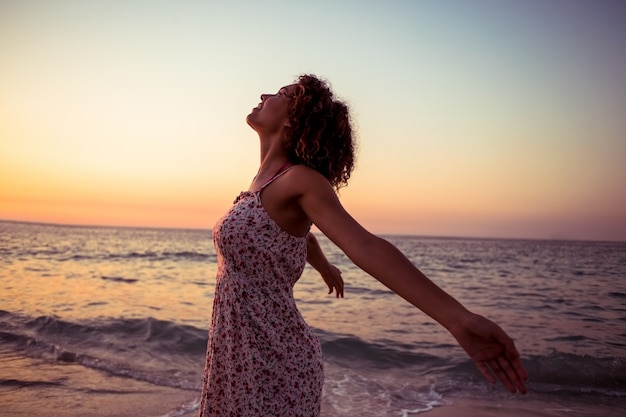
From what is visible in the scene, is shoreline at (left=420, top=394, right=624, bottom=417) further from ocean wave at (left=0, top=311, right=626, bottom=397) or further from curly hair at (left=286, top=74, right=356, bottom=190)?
curly hair at (left=286, top=74, right=356, bottom=190)

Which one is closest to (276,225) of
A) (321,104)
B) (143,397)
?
(321,104)

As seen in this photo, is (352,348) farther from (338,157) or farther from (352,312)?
(338,157)

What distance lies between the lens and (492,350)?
5.15ft

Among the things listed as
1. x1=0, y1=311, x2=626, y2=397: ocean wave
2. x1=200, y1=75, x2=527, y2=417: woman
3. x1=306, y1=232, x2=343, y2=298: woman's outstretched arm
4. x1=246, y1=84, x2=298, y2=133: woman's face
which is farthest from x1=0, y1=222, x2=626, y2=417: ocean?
x1=246, y1=84, x2=298, y2=133: woman's face

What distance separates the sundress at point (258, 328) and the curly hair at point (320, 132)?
18 cm

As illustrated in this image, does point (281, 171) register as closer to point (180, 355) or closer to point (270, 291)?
point (270, 291)

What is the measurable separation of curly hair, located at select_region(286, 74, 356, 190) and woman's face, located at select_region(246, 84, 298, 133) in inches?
1.8

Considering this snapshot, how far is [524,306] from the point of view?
14.6m

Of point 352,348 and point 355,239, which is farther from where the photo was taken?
point 352,348

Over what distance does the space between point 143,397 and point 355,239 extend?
531 cm

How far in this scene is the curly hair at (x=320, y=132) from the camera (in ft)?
7.81

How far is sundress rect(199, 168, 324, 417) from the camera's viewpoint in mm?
2297

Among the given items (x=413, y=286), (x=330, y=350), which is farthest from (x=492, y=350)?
(x=330, y=350)

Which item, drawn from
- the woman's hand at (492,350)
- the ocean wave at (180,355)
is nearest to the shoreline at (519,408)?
the ocean wave at (180,355)
